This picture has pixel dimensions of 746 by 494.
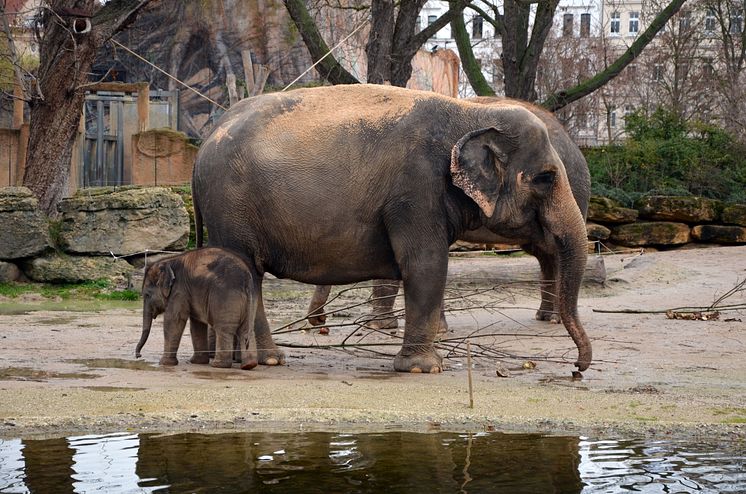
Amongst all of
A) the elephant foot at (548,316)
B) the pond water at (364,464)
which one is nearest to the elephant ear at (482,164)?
the pond water at (364,464)

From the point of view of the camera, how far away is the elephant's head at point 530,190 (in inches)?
364

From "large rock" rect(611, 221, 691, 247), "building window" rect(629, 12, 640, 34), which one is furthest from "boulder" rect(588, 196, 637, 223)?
"building window" rect(629, 12, 640, 34)

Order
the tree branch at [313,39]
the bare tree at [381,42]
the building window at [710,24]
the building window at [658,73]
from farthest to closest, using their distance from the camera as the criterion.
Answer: the building window at [658,73] → the building window at [710,24] → the tree branch at [313,39] → the bare tree at [381,42]

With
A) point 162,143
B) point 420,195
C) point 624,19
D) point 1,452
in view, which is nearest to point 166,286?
point 420,195

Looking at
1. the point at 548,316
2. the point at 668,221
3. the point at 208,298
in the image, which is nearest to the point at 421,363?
the point at 208,298

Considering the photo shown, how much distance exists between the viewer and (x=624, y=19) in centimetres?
7031

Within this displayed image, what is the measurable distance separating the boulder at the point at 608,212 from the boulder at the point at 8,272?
10.5 m

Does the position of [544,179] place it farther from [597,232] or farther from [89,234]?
[597,232]

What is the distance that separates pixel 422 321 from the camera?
31.1 ft

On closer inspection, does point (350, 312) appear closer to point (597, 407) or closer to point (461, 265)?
point (461, 265)

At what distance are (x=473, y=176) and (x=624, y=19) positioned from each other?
6427 centimetres

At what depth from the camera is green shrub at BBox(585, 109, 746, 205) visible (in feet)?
76.1

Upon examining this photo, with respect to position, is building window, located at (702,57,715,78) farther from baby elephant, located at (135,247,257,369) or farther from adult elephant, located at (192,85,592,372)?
baby elephant, located at (135,247,257,369)

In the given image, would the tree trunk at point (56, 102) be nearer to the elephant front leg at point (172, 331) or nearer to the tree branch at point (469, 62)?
the tree branch at point (469, 62)
